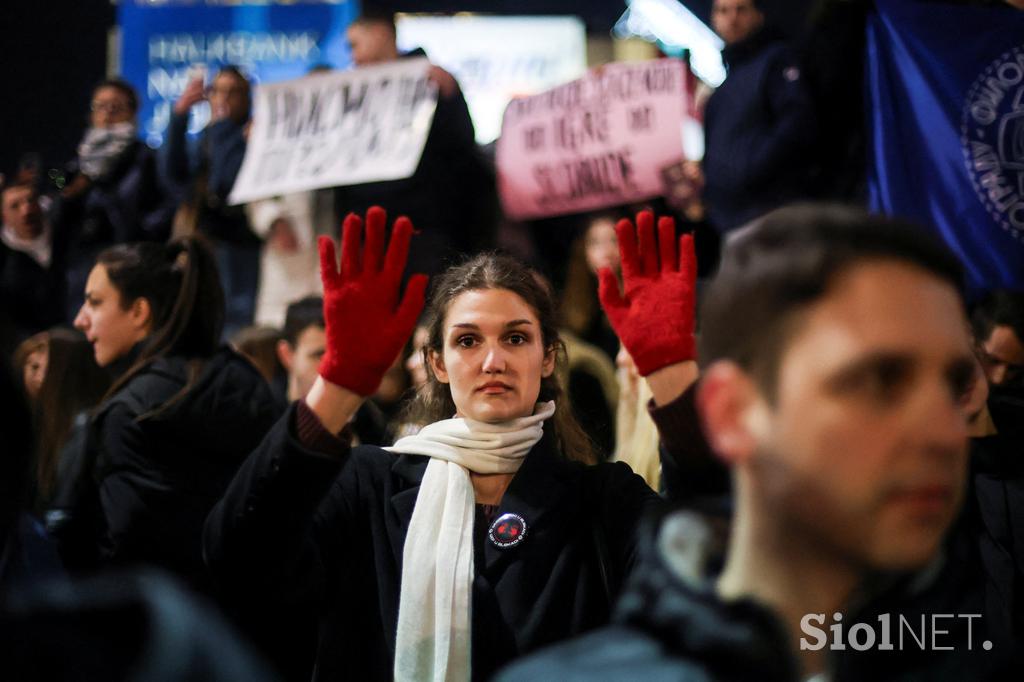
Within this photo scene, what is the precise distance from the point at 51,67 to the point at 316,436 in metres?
8.54

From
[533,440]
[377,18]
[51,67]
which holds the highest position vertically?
[51,67]

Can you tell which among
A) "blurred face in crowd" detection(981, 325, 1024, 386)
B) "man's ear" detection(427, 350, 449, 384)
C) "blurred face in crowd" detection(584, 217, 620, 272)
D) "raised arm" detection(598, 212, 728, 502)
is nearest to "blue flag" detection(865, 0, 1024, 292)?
"blurred face in crowd" detection(981, 325, 1024, 386)

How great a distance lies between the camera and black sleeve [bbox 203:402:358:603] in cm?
236

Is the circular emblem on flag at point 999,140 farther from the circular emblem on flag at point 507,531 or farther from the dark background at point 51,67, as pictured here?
the dark background at point 51,67

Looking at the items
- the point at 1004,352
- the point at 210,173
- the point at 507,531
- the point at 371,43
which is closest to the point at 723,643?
the point at 507,531

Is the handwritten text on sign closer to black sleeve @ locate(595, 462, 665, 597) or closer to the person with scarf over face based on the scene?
the person with scarf over face

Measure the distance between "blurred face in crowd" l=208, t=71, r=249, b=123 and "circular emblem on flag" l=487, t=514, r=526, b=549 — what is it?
13.4 feet

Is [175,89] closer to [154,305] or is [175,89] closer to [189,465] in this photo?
[154,305]

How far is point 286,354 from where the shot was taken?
511 cm

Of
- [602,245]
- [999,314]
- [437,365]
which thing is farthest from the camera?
[602,245]

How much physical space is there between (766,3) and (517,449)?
855cm

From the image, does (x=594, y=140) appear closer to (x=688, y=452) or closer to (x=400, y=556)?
(x=400, y=556)

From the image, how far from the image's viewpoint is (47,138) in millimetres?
9914

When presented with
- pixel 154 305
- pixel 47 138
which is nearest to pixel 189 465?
pixel 154 305
